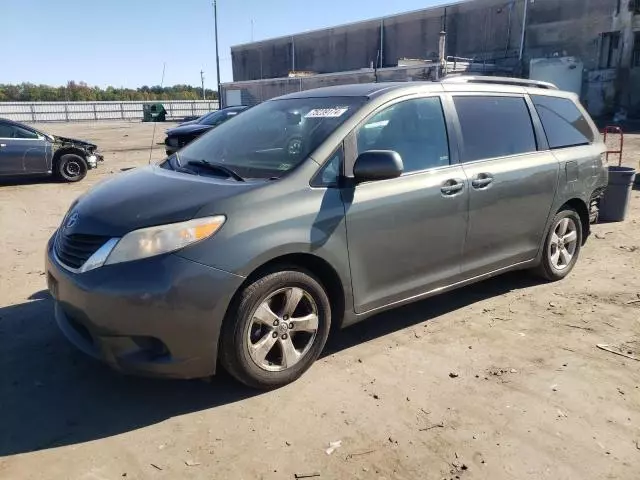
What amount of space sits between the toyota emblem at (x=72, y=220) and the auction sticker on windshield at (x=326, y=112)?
167 cm

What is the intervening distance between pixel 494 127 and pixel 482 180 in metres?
0.57

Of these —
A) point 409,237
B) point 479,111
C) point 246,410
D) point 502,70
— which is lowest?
point 246,410

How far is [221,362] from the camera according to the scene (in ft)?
10.2

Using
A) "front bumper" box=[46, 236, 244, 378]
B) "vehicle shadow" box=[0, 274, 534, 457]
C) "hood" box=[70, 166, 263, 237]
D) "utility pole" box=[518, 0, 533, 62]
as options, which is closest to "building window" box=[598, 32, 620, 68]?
"utility pole" box=[518, 0, 533, 62]

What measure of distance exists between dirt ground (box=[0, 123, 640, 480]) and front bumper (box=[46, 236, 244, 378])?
0.36 metres

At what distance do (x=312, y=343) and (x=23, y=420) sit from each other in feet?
5.51

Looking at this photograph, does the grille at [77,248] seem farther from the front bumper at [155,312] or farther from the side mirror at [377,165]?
the side mirror at [377,165]

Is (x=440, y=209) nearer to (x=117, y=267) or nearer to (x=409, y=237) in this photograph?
(x=409, y=237)

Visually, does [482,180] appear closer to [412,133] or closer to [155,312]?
[412,133]

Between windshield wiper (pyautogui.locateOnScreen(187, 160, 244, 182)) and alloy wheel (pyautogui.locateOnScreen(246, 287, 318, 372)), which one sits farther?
windshield wiper (pyautogui.locateOnScreen(187, 160, 244, 182))

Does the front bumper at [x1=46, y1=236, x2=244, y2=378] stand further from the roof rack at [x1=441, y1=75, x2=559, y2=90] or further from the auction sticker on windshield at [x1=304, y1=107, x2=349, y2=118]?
the roof rack at [x1=441, y1=75, x2=559, y2=90]

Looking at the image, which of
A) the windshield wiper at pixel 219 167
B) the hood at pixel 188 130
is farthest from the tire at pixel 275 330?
the hood at pixel 188 130

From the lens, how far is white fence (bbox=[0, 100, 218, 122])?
145ft

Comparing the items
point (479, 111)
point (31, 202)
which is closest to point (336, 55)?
point (31, 202)
